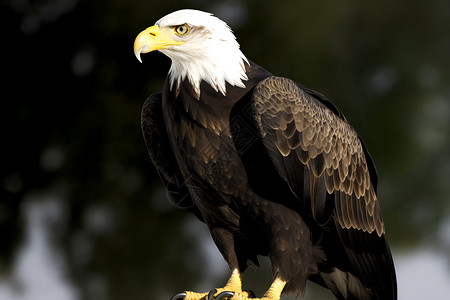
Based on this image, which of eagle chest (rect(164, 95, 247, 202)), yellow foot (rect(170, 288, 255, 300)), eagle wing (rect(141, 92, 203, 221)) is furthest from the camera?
eagle wing (rect(141, 92, 203, 221))

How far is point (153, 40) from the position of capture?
317 centimetres

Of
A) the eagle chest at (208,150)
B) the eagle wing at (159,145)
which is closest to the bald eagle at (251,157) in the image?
the eagle chest at (208,150)

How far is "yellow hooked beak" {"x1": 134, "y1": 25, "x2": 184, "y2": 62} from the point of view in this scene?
316cm

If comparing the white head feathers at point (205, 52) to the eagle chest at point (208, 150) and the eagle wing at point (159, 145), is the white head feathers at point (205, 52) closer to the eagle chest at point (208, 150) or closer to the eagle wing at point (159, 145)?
the eagle chest at point (208, 150)

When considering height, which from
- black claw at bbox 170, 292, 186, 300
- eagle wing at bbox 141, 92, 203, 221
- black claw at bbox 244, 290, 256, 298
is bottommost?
black claw at bbox 170, 292, 186, 300

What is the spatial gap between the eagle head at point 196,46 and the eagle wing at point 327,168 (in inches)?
8.2

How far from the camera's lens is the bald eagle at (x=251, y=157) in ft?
10.3

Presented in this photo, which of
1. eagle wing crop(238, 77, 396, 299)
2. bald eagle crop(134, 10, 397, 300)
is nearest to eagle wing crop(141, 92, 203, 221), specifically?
bald eagle crop(134, 10, 397, 300)

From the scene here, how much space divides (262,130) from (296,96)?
0.34 metres

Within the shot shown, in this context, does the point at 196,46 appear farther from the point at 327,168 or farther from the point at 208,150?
the point at 327,168

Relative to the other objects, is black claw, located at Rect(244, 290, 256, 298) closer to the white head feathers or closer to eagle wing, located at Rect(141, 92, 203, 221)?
eagle wing, located at Rect(141, 92, 203, 221)

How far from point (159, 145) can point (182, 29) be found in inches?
31.2

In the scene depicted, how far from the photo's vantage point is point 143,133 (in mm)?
3658

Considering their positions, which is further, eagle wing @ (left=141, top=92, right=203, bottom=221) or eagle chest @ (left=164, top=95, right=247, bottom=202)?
eagle wing @ (left=141, top=92, right=203, bottom=221)
